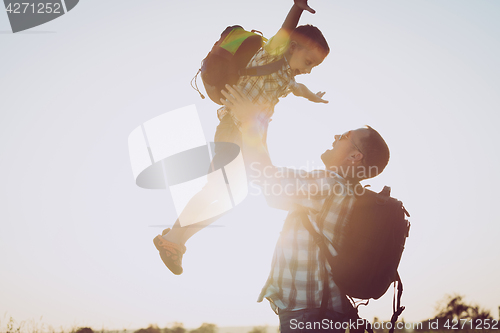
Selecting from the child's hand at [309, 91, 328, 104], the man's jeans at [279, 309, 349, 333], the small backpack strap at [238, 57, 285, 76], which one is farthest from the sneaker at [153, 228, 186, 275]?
the child's hand at [309, 91, 328, 104]

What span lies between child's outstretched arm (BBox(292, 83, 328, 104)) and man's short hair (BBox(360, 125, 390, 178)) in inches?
35.2

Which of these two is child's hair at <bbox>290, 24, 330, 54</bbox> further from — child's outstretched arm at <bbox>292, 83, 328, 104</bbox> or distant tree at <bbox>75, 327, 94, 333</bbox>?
distant tree at <bbox>75, 327, 94, 333</bbox>

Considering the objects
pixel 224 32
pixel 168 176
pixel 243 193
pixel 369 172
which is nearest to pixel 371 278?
pixel 369 172

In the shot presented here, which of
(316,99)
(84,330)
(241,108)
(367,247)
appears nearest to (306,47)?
(316,99)

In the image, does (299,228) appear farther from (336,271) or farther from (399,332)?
(399,332)

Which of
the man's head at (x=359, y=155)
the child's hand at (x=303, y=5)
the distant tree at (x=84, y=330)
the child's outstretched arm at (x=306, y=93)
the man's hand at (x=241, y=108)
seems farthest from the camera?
the distant tree at (x=84, y=330)

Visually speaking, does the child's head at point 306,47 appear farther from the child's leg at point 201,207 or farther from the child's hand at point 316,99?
the child's leg at point 201,207

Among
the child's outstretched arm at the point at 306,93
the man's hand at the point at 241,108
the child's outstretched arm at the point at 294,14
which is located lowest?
the man's hand at the point at 241,108

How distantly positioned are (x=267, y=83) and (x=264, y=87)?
4 cm

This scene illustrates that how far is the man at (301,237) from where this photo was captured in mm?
2354

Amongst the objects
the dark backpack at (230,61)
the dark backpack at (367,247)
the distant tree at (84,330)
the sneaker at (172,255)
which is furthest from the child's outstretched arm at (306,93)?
the distant tree at (84,330)

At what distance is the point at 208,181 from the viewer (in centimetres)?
312

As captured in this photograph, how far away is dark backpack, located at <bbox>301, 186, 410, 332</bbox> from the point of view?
2.28m

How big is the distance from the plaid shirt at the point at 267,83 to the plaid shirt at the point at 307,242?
802 millimetres
